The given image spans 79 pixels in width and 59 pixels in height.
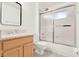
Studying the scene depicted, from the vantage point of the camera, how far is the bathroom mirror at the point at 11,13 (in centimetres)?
115

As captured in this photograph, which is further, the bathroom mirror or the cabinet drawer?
the bathroom mirror

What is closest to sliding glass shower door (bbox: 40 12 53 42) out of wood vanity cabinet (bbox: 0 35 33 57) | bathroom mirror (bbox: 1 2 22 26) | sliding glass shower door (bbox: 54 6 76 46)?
sliding glass shower door (bbox: 54 6 76 46)

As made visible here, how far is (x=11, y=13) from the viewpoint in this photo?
1.20m

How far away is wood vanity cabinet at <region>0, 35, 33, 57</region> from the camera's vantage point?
35.5 inches

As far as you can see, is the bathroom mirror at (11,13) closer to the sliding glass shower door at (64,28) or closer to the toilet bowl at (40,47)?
the toilet bowl at (40,47)

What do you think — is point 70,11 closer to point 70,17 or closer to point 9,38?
point 70,17

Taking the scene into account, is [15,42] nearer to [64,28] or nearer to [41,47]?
[41,47]

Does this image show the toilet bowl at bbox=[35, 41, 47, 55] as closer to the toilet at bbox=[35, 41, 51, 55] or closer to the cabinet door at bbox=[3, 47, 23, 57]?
the toilet at bbox=[35, 41, 51, 55]

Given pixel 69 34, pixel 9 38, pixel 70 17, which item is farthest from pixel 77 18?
pixel 9 38

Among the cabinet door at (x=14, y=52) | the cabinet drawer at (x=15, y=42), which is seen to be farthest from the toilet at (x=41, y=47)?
the cabinet door at (x=14, y=52)

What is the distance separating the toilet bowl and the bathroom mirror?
1.17ft

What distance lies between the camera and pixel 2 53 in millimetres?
880

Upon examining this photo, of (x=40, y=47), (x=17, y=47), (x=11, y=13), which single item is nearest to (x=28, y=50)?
(x=40, y=47)

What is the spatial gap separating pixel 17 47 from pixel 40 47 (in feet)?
1.39
